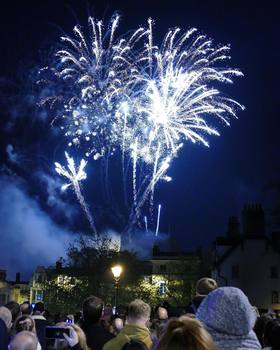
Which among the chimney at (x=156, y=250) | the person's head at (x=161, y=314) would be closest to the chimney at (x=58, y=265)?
the chimney at (x=156, y=250)

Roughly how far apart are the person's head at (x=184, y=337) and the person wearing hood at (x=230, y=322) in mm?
720

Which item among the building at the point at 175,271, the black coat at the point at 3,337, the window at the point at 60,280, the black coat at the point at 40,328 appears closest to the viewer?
the black coat at the point at 3,337

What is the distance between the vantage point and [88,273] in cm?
8412

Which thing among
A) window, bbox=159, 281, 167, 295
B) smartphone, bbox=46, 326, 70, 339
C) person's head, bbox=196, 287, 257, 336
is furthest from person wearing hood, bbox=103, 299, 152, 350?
window, bbox=159, 281, 167, 295

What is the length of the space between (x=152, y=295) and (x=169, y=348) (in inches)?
3196

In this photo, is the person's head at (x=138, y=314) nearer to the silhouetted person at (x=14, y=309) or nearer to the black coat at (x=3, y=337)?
the black coat at (x=3, y=337)

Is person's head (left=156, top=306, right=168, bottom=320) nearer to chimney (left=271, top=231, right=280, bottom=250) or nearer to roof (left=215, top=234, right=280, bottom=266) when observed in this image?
roof (left=215, top=234, right=280, bottom=266)

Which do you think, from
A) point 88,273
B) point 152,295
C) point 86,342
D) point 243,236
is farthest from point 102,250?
point 86,342

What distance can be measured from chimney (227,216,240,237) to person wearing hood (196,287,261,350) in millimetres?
68490

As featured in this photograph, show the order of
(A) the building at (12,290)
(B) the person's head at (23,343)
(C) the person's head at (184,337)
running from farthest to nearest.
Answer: (A) the building at (12,290), (B) the person's head at (23,343), (C) the person's head at (184,337)

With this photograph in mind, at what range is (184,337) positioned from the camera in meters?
3.75

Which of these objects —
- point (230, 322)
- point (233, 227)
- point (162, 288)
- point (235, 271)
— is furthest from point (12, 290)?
point (230, 322)

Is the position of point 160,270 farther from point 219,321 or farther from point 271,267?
point 219,321

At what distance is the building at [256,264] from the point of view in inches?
2596
